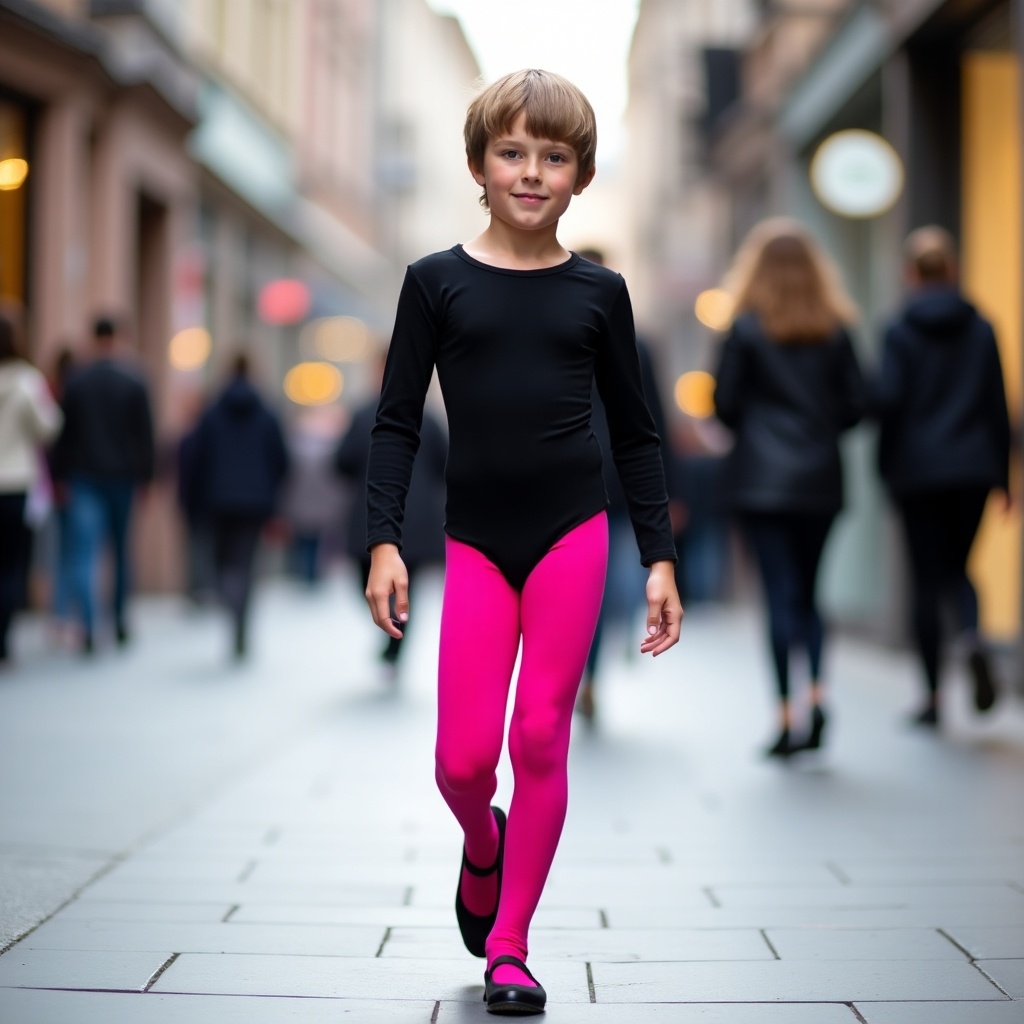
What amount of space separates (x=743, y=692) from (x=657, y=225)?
24323 millimetres

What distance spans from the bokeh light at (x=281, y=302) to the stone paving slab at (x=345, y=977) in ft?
65.7

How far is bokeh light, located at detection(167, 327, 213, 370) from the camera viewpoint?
18.1 m

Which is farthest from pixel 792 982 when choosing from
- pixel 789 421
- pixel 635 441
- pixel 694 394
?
pixel 694 394

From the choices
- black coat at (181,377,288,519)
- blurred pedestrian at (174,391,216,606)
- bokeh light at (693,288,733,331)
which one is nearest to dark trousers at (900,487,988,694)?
black coat at (181,377,288,519)

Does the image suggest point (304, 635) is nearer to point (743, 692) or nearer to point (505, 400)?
point (743, 692)

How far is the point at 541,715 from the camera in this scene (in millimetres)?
3318

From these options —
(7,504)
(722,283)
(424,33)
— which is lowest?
(7,504)

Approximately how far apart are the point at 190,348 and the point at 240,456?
27.1 feet

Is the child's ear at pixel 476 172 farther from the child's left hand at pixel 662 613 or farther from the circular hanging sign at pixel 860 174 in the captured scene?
the circular hanging sign at pixel 860 174

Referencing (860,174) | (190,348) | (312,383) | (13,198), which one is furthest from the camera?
(312,383)

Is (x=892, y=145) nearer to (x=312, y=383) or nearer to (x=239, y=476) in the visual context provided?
(x=239, y=476)

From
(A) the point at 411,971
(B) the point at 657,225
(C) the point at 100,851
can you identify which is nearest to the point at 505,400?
(A) the point at 411,971

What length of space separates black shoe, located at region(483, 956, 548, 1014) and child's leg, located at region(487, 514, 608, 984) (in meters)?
0.04

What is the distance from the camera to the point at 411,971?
358cm
